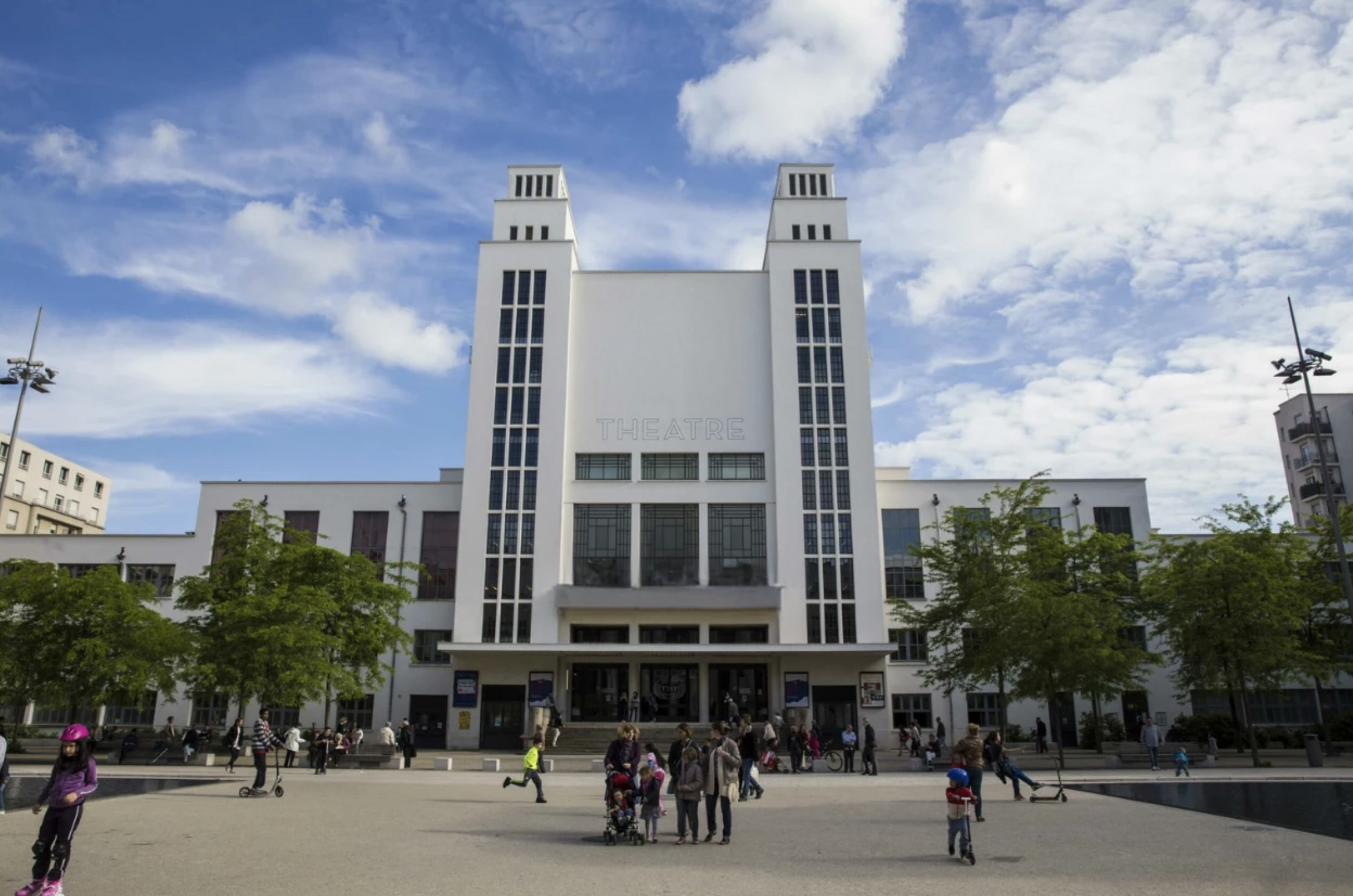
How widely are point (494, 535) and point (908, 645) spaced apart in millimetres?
21103

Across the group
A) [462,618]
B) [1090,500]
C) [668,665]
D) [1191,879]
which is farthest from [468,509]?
[1191,879]

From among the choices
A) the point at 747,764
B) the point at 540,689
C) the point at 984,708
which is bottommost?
the point at 747,764

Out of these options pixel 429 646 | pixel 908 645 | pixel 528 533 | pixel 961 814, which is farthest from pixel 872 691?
pixel 961 814

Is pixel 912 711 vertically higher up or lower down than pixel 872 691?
lower down

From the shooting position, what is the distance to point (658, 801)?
→ 50.4ft

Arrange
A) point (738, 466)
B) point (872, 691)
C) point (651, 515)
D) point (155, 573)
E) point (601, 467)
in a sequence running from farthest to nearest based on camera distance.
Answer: point (155, 573) < point (738, 466) < point (601, 467) < point (651, 515) < point (872, 691)

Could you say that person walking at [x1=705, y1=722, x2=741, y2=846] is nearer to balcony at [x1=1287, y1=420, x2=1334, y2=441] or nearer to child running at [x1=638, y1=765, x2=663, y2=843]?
child running at [x1=638, y1=765, x2=663, y2=843]

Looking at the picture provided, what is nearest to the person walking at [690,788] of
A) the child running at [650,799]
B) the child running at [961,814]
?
the child running at [650,799]

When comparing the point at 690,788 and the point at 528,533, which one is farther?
the point at 528,533

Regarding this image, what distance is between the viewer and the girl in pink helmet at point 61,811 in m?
9.82

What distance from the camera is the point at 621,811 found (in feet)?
49.4

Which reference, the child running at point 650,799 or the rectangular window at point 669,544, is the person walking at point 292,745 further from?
the child running at point 650,799

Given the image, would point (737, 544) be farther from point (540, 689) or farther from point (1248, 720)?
point (1248, 720)

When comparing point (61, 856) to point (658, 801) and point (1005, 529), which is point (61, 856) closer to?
point (658, 801)
